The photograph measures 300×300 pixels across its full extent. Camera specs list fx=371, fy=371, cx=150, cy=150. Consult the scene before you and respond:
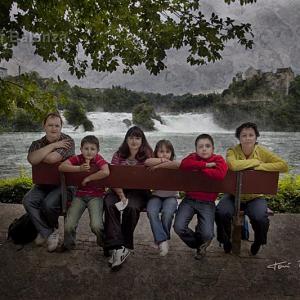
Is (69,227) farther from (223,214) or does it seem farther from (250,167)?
(250,167)

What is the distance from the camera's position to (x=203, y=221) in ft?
9.59

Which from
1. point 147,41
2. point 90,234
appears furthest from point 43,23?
point 90,234

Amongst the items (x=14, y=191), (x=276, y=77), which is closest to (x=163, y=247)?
(x=14, y=191)

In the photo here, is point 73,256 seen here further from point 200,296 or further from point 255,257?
point 255,257

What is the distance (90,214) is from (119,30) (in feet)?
11.2

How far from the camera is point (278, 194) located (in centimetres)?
509

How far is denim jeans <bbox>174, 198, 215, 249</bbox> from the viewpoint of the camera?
Answer: 2.91m

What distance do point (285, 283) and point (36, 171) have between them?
213 cm

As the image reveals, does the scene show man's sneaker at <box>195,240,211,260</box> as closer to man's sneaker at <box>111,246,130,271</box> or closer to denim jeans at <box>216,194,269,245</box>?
denim jeans at <box>216,194,269,245</box>

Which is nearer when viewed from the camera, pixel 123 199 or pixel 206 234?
A: pixel 206 234

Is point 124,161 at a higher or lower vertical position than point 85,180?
higher

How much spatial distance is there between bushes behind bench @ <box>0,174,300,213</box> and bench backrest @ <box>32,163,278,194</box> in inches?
89.1

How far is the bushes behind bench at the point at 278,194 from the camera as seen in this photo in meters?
4.98

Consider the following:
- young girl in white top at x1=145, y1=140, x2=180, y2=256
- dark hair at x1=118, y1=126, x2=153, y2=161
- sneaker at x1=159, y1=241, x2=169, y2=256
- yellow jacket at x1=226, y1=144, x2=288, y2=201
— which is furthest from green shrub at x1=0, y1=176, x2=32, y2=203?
yellow jacket at x1=226, y1=144, x2=288, y2=201
